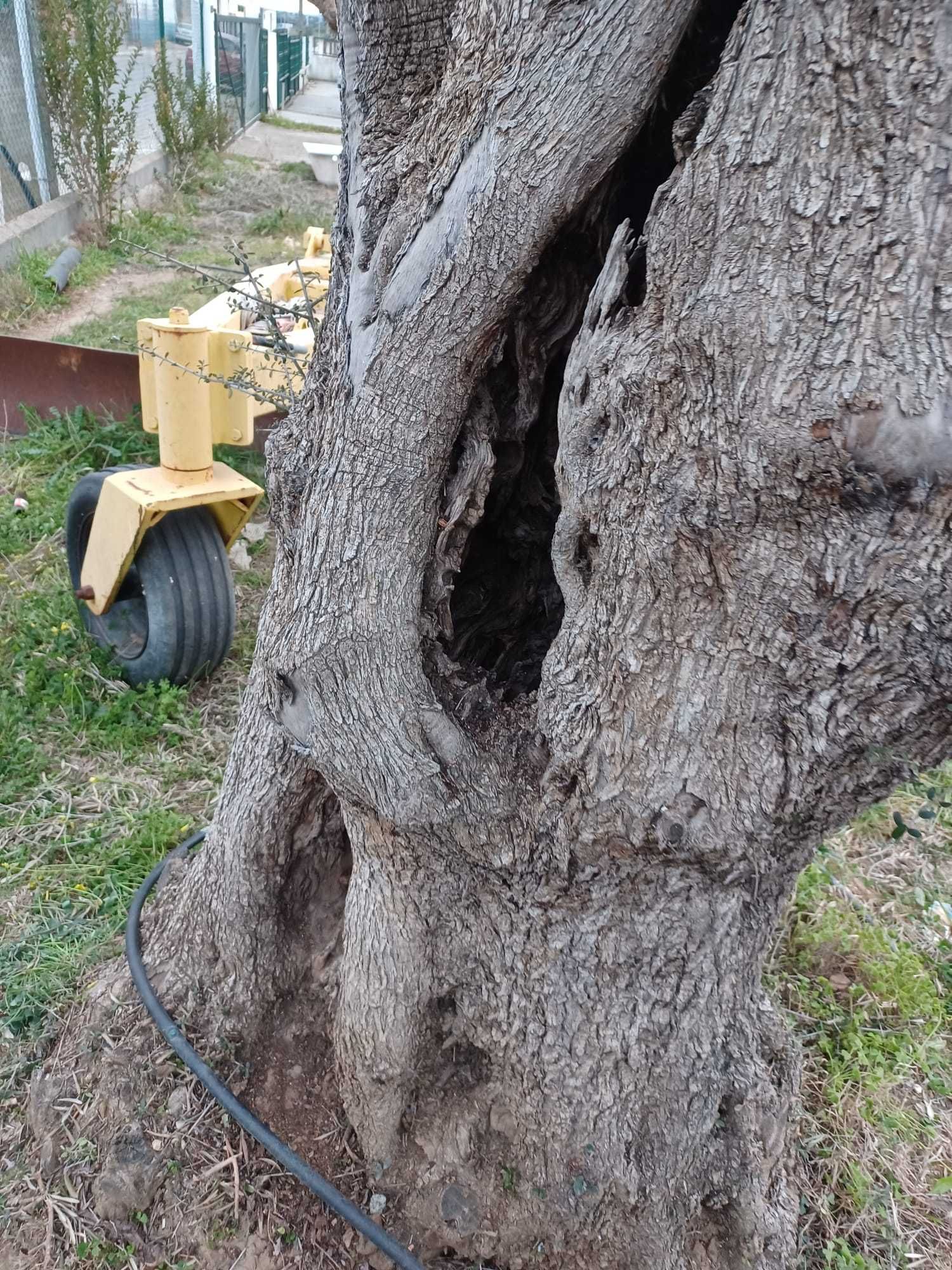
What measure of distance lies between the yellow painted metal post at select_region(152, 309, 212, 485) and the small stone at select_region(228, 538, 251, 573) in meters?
1.51

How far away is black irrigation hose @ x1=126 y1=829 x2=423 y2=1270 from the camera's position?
2102 mm

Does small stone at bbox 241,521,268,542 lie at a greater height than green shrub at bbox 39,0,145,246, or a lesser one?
lesser

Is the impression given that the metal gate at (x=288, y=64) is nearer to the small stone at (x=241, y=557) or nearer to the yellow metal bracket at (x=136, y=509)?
the small stone at (x=241, y=557)

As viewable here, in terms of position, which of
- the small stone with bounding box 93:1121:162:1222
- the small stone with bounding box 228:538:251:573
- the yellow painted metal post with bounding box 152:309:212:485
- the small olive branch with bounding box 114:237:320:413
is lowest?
the small stone with bounding box 228:538:251:573

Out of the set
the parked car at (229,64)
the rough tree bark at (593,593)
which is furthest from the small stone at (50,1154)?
the parked car at (229,64)

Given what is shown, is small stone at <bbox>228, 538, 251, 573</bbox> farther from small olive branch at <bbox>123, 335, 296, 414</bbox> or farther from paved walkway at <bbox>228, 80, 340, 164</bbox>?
paved walkway at <bbox>228, 80, 340, 164</bbox>

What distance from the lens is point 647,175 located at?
1604 mm

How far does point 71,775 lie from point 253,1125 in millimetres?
1900

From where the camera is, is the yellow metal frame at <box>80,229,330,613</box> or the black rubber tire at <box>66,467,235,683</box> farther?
the black rubber tire at <box>66,467,235,683</box>

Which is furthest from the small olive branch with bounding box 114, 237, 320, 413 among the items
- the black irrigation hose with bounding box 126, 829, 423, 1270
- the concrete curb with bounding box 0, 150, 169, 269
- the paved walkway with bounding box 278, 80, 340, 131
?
the paved walkway with bounding box 278, 80, 340, 131

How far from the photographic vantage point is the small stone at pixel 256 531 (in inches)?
220

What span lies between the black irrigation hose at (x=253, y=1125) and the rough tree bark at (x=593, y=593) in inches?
4.5

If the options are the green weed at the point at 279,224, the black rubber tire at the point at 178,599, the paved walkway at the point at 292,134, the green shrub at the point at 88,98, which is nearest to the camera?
the black rubber tire at the point at 178,599

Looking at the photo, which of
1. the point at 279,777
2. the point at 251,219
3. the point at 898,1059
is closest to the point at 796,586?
the point at 279,777
